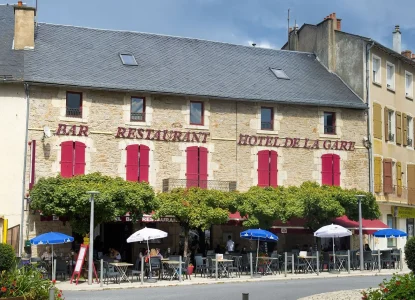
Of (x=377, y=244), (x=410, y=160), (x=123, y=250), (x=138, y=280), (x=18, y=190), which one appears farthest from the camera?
(x=410, y=160)

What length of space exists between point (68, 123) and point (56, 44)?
14.3 feet

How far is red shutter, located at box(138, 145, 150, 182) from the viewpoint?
29234 mm

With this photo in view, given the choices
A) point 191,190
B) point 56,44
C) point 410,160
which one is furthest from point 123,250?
point 410,160

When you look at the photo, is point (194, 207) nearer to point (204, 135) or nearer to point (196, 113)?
point (204, 135)

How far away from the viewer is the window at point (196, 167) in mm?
29906

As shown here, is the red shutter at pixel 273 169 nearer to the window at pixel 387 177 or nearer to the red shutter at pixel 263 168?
the red shutter at pixel 263 168

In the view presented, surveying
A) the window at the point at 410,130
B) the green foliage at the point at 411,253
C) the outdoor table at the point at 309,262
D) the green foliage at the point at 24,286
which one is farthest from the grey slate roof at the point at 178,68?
the green foliage at the point at 24,286

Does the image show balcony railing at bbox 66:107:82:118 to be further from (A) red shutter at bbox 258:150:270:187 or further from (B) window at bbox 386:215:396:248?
(B) window at bbox 386:215:396:248

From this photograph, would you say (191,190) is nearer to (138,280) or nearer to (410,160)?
(138,280)

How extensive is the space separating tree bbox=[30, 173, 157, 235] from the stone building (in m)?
1.67

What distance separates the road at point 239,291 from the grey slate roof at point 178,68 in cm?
1001

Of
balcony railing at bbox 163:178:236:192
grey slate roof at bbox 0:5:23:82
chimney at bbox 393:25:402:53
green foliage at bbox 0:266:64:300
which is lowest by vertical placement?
green foliage at bbox 0:266:64:300

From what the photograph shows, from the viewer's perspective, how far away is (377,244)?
3416 centimetres

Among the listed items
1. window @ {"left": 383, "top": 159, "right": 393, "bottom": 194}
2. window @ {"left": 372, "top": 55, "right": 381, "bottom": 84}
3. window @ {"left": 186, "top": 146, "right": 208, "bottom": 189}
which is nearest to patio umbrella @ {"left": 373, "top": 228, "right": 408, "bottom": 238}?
window @ {"left": 383, "top": 159, "right": 393, "bottom": 194}
